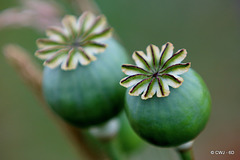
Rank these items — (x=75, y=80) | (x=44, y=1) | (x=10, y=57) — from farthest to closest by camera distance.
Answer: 1. (x=44, y=1)
2. (x=10, y=57)
3. (x=75, y=80)

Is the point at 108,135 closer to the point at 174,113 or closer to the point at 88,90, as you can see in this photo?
the point at 88,90

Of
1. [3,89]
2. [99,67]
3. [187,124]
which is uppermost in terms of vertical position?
[3,89]

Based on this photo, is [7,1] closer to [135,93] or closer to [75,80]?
[75,80]

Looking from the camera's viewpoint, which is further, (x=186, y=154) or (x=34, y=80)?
(x=34, y=80)

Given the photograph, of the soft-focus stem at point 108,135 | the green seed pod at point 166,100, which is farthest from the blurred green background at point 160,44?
the green seed pod at point 166,100

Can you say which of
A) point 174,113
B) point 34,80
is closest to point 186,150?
point 174,113

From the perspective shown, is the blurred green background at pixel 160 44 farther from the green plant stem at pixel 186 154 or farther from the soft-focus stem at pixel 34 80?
the green plant stem at pixel 186 154

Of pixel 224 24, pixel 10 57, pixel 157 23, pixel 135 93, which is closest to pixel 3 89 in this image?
pixel 157 23

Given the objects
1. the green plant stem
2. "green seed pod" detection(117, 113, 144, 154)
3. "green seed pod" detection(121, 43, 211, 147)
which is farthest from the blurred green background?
"green seed pod" detection(121, 43, 211, 147)
